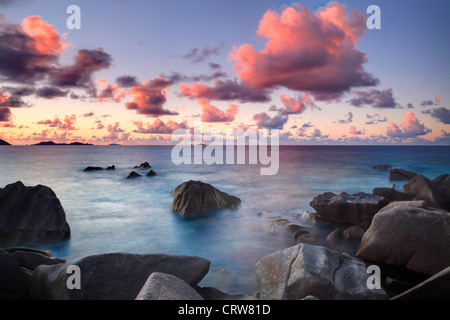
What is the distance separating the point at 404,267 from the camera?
6.95 m

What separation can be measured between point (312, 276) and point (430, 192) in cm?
1180

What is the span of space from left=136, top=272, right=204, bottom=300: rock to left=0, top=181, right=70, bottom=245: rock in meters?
7.52

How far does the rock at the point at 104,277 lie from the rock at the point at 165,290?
1028mm

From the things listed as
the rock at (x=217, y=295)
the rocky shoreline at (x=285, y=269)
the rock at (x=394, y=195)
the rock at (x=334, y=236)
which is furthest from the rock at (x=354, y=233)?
the rock at (x=217, y=295)

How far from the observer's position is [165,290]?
14.9 feet

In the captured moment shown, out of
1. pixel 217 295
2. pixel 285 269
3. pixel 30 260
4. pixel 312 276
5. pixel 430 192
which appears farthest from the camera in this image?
pixel 430 192

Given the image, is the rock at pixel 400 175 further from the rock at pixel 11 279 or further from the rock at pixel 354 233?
the rock at pixel 11 279

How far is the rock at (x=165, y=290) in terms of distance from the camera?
4352 mm

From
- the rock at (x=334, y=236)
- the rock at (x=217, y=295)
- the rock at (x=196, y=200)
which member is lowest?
the rock at (x=217, y=295)

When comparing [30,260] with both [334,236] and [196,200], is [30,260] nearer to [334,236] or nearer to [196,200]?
[196,200]

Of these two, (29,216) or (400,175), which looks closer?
(29,216)

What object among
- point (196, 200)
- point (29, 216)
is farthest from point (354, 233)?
point (29, 216)

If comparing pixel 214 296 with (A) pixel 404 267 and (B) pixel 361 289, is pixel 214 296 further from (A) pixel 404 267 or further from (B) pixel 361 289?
(A) pixel 404 267

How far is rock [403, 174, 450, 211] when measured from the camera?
42.7ft
